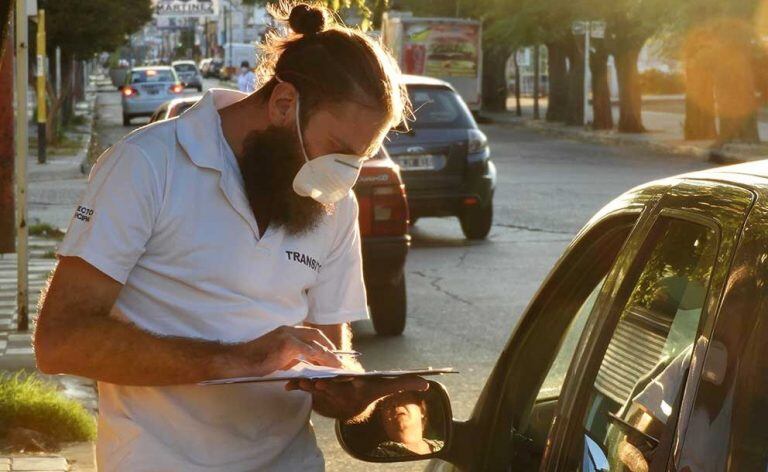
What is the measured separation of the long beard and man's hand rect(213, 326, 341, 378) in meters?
0.26

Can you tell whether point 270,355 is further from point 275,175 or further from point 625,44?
point 625,44

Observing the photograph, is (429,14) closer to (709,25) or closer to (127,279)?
(709,25)

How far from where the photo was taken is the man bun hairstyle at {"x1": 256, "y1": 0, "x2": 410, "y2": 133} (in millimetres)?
3057

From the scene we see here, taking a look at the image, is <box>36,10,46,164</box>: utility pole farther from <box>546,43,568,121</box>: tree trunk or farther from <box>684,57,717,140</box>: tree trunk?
<box>546,43,568,121</box>: tree trunk

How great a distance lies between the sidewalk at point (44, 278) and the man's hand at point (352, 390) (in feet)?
11.4

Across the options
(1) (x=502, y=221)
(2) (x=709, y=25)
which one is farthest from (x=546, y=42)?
(1) (x=502, y=221)

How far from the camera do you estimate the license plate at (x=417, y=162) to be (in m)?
15.3

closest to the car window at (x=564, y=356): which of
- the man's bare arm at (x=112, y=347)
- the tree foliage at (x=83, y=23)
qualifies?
the man's bare arm at (x=112, y=347)

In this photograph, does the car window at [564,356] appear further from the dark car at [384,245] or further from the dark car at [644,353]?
the dark car at [384,245]

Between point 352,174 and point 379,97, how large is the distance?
18cm

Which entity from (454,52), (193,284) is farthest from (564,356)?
(454,52)

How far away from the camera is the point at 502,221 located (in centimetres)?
1789

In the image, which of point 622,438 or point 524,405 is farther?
point 524,405

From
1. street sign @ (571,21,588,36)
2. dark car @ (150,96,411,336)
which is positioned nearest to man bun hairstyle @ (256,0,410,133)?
dark car @ (150,96,411,336)
